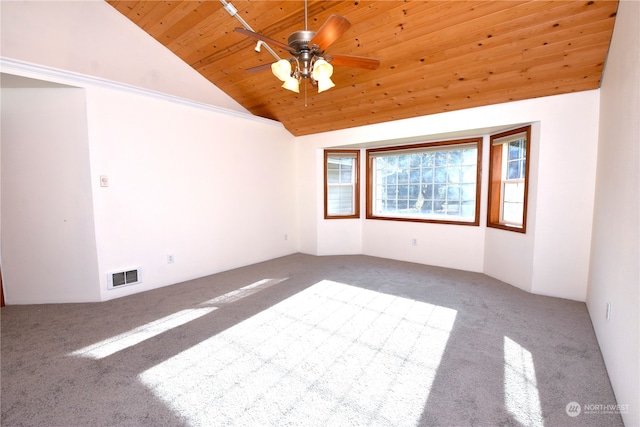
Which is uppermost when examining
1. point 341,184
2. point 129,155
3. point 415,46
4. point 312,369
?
point 415,46

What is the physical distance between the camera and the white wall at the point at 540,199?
2.88 m

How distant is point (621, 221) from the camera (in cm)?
171

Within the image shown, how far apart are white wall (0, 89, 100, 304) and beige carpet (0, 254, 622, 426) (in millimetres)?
271

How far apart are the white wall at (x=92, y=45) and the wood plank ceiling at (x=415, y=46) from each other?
20cm

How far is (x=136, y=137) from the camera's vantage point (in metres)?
3.25

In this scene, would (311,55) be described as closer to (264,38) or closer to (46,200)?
(264,38)

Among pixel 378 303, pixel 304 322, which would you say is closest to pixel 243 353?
pixel 304 322

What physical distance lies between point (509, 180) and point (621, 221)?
6.96 feet

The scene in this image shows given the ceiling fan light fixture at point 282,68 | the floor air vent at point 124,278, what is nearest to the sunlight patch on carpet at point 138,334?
the floor air vent at point 124,278

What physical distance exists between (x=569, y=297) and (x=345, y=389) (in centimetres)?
289

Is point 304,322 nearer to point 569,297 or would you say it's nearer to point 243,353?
point 243,353

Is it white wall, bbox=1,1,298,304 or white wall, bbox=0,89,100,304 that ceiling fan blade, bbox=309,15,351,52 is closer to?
white wall, bbox=1,1,298,304

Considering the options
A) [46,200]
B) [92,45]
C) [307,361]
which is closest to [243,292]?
[307,361]

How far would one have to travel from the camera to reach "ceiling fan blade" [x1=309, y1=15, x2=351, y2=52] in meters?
1.59
